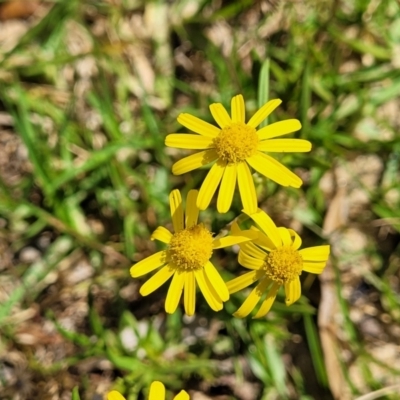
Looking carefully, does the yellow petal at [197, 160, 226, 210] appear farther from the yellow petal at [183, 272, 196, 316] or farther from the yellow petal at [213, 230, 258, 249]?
the yellow petal at [183, 272, 196, 316]

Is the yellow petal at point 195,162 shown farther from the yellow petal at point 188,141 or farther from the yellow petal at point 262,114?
the yellow petal at point 262,114

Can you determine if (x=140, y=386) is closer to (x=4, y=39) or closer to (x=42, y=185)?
(x=42, y=185)

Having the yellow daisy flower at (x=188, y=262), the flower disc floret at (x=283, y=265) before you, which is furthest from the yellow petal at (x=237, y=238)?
the flower disc floret at (x=283, y=265)

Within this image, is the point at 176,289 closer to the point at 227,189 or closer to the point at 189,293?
the point at 189,293

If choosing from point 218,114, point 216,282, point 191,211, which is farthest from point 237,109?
point 216,282

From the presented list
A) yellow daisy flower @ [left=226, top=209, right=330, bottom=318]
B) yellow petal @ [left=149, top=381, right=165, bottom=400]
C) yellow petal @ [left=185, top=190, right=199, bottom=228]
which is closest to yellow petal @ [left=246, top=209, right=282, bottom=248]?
yellow daisy flower @ [left=226, top=209, right=330, bottom=318]

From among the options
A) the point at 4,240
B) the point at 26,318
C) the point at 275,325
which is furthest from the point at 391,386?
the point at 4,240
